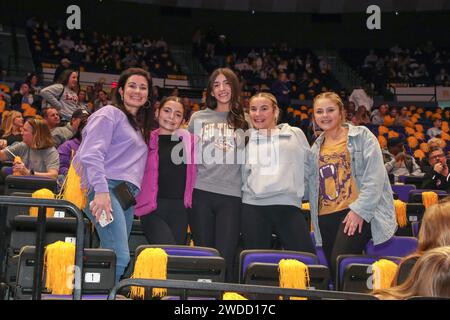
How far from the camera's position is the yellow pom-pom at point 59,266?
2.65 metres

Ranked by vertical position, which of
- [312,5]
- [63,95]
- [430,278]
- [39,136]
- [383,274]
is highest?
[312,5]

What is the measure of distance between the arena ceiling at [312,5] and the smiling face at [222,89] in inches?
583

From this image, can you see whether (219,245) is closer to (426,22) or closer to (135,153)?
(135,153)

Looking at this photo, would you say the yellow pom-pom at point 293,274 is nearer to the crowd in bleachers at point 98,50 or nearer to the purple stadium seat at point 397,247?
the purple stadium seat at point 397,247

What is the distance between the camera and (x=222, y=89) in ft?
12.0

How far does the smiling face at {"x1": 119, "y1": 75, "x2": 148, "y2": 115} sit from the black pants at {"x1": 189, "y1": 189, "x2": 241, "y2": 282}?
0.65m

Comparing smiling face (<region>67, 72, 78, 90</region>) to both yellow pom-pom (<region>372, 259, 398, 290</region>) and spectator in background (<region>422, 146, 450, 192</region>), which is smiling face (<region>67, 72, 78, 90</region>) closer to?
spectator in background (<region>422, 146, 450, 192</region>)

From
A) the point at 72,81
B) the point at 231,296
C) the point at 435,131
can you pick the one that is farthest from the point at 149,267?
the point at 435,131

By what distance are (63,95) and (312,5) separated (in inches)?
523

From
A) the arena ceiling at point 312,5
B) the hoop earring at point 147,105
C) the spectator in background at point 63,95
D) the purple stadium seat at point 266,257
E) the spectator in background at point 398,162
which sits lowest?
the purple stadium seat at point 266,257

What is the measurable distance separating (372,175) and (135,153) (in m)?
1.39

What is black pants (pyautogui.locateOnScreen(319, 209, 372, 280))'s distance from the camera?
10.7ft

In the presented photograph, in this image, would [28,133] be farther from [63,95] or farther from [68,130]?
[63,95]

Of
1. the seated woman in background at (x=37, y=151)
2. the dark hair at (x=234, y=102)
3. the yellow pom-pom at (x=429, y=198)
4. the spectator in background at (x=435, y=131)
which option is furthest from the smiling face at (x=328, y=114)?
the spectator in background at (x=435, y=131)
